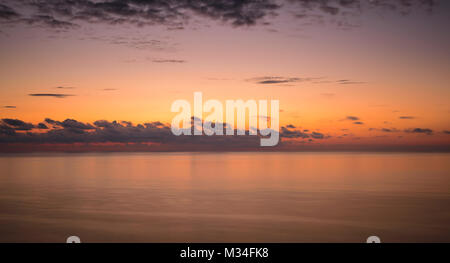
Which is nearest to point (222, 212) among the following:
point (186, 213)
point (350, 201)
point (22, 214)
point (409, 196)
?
point (186, 213)

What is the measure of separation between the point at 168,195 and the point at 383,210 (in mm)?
16564

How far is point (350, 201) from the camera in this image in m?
27.8

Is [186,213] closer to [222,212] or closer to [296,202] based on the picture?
[222,212]

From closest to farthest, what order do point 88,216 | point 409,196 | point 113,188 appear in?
point 88,216
point 409,196
point 113,188

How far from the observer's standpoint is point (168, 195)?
→ 32.0 meters
